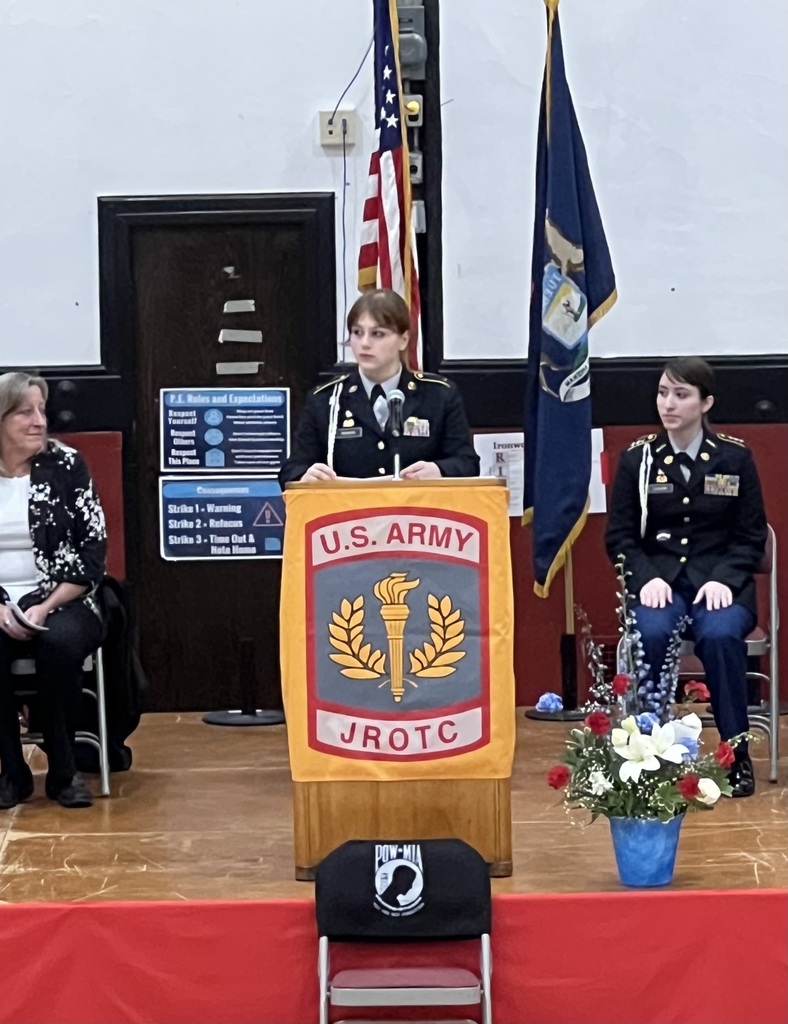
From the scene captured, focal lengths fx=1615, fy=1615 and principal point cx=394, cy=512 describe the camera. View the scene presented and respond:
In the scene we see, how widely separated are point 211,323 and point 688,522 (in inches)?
79.2

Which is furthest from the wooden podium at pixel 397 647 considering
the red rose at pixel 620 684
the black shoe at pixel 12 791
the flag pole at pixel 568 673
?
the flag pole at pixel 568 673

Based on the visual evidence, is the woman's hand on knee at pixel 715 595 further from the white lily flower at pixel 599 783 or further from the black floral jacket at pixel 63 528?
the black floral jacket at pixel 63 528

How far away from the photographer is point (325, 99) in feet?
18.9

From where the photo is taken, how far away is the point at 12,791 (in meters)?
4.55

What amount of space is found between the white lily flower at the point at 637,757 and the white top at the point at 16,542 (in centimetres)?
192

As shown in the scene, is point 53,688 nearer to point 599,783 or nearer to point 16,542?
point 16,542

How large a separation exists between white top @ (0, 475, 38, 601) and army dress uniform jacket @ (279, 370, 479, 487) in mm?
873

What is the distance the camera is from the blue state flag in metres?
5.30

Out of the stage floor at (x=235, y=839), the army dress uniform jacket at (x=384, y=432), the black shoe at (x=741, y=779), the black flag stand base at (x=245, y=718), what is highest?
the army dress uniform jacket at (x=384, y=432)

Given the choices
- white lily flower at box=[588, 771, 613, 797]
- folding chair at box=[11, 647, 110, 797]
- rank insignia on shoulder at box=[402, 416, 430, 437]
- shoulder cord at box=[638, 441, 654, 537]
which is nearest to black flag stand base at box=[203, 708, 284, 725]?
folding chair at box=[11, 647, 110, 797]

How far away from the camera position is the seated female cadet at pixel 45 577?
4.52m

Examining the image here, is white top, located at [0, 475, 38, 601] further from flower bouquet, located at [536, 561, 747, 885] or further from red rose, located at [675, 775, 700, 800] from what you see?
red rose, located at [675, 775, 700, 800]

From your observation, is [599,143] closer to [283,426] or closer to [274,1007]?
[283,426]

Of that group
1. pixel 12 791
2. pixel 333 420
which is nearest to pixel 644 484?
pixel 333 420
